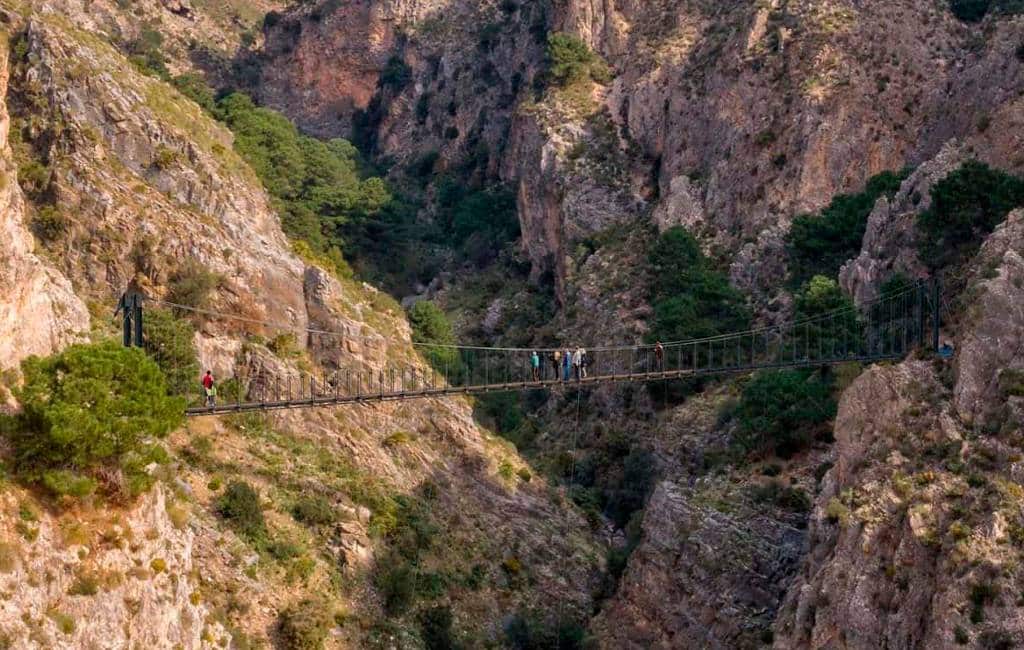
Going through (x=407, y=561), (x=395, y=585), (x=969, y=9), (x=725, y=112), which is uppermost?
(x=969, y=9)

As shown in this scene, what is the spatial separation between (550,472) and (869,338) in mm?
14591

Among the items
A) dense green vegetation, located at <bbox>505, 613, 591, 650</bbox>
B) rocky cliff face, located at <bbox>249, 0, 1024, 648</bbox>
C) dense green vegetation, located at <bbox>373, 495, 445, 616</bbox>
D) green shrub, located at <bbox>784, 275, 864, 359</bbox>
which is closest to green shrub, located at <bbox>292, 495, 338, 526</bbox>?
dense green vegetation, located at <bbox>373, 495, 445, 616</bbox>

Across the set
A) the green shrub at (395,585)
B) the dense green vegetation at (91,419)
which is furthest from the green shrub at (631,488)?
the dense green vegetation at (91,419)

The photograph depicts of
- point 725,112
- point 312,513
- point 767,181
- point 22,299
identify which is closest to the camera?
point 22,299

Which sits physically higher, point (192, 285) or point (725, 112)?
point (725, 112)

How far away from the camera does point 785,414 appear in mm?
57906

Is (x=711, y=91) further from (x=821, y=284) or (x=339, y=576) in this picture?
(x=339, y=576)

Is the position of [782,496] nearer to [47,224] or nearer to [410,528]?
[410,528]

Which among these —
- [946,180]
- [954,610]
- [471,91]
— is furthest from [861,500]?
[471,91]

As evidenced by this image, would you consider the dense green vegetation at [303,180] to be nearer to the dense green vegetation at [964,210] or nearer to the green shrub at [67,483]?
the dense green vegetation at [964,210]

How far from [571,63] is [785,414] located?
3065 centimetres

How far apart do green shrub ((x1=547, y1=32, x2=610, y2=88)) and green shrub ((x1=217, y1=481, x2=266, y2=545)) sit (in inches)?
1453

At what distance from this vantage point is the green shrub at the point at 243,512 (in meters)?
51.7

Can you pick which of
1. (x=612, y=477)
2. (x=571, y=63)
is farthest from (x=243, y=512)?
(x=571, y=63)
